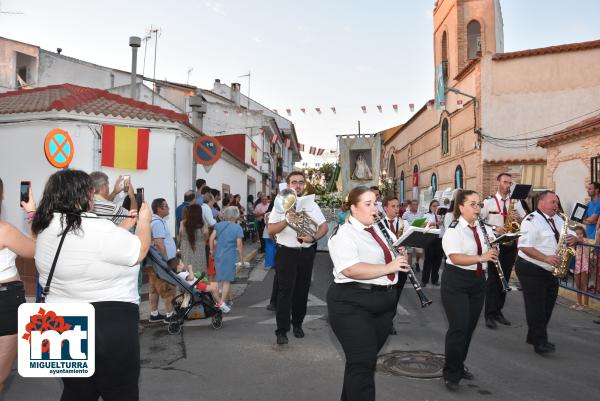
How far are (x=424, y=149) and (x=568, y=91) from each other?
1273cm

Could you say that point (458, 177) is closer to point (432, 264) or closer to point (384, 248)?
point (432, 264)

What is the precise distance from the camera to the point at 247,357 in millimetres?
5484

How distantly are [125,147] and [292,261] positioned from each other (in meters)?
6.68

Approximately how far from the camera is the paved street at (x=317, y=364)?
14.7 feet

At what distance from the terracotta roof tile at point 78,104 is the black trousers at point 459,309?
8711 mm

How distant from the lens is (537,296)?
568 centimetres

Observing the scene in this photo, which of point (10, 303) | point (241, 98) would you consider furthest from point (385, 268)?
point (241, 98)

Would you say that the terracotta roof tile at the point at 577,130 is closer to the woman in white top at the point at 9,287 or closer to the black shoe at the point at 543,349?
the black shoe at the point at 543,349

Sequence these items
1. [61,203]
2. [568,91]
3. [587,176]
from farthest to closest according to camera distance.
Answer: [568,91] < [587,176] < [61,203]

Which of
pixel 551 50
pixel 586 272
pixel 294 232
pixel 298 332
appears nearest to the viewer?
pixel 294 232

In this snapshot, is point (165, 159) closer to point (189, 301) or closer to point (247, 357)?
point (189, 301)

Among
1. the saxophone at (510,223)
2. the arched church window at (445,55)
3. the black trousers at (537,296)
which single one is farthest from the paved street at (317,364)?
the arched church window at (445,55)

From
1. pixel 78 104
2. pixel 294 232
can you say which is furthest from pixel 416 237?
pixel 78 104

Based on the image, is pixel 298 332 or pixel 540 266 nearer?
pixel 540 266
